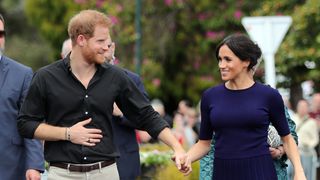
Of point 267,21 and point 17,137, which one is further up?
point 267,21

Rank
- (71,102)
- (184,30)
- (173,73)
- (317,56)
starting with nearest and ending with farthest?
(71,102)
(317,56)
(184,30)
(173,73)

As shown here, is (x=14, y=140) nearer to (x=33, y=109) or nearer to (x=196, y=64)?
(x=33, y=109)

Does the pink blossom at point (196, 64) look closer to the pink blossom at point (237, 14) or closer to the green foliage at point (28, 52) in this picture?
the pink blossom at point (237, 14)

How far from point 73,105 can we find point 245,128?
1172 millimetres

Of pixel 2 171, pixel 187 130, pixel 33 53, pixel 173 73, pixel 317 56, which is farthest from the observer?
pixel 33 53

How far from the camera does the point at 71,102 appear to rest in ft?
19.5

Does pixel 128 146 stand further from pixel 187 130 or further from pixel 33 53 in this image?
pixel 33 53

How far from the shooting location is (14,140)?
268 inches

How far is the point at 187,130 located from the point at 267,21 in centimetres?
413

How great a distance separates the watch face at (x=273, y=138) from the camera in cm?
673

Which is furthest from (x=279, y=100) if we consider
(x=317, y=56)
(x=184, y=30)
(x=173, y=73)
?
(x=173, y=73)

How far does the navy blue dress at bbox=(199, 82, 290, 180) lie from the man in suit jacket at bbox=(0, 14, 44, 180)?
1388mm

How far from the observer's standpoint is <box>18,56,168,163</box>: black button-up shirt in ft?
19.5

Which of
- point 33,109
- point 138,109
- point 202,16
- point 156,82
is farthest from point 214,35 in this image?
point 33,109
